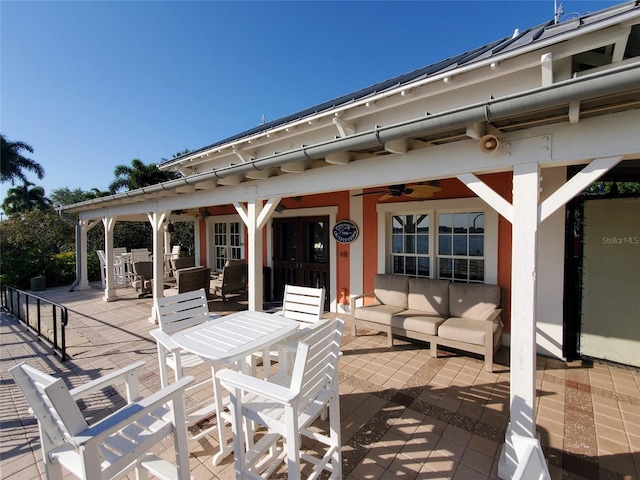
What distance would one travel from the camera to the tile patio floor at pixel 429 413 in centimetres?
215

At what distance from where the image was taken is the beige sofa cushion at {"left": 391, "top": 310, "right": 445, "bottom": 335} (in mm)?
3912

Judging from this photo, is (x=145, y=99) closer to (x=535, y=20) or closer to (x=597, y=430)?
(x=535, y=20)

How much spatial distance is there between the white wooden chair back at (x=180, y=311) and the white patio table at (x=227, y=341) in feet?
1.71

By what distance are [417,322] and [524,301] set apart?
2011 mm

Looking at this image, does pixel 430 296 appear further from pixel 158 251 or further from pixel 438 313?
pixel 158 251

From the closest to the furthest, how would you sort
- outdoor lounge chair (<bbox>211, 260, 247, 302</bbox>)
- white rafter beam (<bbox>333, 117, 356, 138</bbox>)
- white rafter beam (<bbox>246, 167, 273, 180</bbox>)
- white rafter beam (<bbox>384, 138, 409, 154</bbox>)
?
white rafter beam (<bbox>384, 138, 409, 154</bbox>), white rafter beam (<bbox>333, 117, 356, 138</bbox>), white rafter beam (<bbox>246, 167, 273, 180</bbox>), outdoor lounge chair (<bbox>211, 260, 247, 302</bbox>)

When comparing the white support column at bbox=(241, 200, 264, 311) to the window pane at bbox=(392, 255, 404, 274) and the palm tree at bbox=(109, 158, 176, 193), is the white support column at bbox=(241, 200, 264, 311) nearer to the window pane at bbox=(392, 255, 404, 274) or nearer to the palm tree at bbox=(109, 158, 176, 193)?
the window pane at bbox=(392, 255, 404, 274)

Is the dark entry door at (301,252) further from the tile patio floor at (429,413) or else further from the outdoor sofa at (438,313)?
the tile patio floor at (429,413)

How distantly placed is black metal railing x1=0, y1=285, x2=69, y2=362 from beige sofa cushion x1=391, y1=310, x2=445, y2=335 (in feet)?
15.9

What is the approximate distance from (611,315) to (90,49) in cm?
988

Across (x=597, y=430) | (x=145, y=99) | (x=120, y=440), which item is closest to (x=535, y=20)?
(x=597, y=430)

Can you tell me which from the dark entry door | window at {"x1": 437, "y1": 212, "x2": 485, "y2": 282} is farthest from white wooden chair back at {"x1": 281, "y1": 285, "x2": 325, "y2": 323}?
the dark entry door

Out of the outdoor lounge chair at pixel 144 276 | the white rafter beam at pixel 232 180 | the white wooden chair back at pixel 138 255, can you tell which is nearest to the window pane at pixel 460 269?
the white rafter beam at pixel 232 180

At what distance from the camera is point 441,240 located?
486 cm
